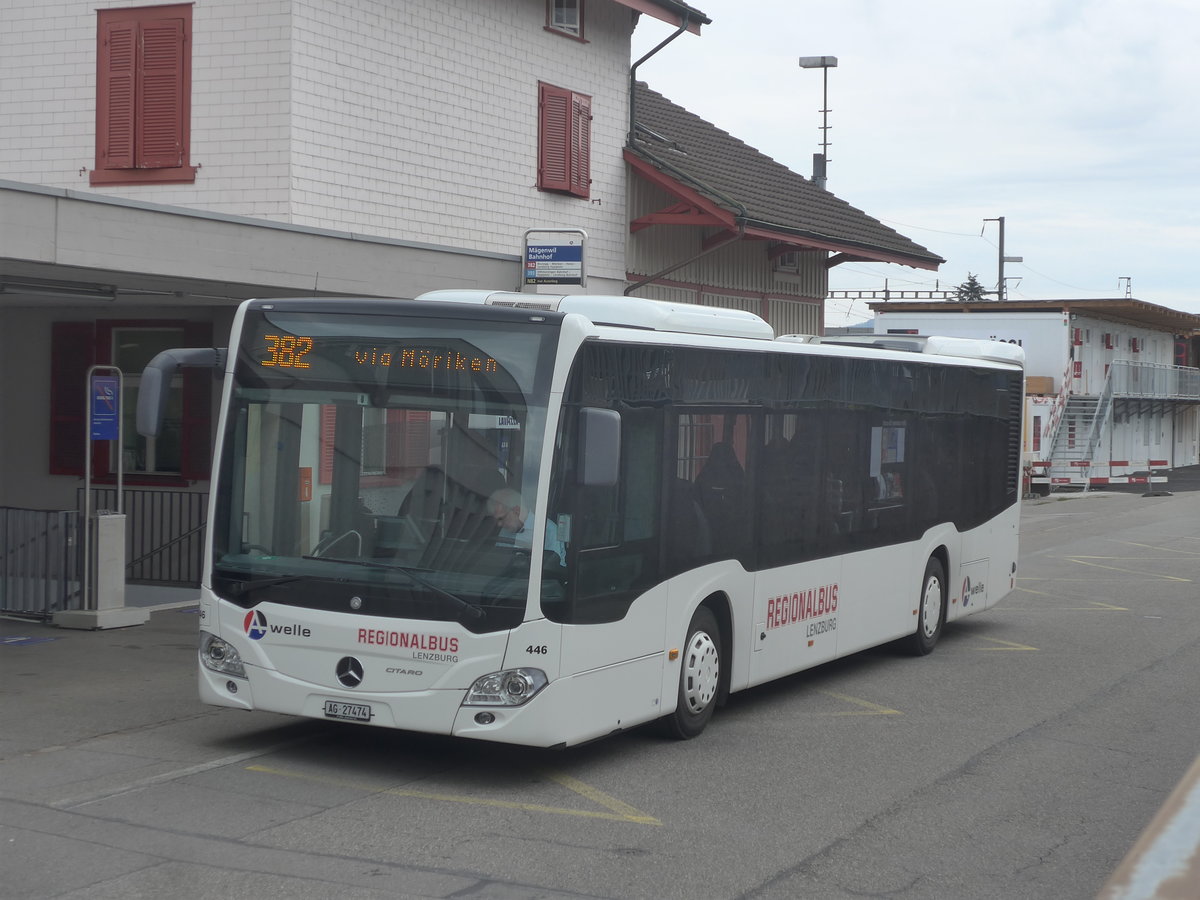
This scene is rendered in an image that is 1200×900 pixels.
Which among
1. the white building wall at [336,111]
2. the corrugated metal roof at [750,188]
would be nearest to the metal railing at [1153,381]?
the corrugated metal roof at [750,188]

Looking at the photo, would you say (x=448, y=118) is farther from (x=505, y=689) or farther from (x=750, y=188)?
(x=505, y=689)

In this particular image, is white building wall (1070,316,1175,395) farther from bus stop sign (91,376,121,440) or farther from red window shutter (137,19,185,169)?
bus stop sign (91,376,121,440)

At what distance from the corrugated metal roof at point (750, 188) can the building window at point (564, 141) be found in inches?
37.9

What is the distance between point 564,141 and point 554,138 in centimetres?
21

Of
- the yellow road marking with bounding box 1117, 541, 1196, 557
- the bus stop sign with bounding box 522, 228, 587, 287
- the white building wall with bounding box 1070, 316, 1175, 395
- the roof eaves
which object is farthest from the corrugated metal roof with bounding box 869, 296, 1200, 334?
the bus stop sign with bounding box 522, 228, 587, 287

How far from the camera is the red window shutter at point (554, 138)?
19.0 m

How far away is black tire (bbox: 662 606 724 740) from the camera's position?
349 inches

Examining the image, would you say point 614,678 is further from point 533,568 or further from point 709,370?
point 709,370

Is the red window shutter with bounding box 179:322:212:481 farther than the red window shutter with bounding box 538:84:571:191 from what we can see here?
No

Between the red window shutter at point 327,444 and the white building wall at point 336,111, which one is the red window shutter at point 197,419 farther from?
the red window shutter at point 327,444

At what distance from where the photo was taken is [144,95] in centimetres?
1588

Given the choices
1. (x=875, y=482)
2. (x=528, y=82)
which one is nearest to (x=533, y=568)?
(x=875, y=482)

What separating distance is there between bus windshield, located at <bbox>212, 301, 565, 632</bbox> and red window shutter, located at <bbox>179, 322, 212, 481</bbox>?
7.46m

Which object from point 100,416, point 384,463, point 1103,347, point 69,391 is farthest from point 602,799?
point 1103,347
